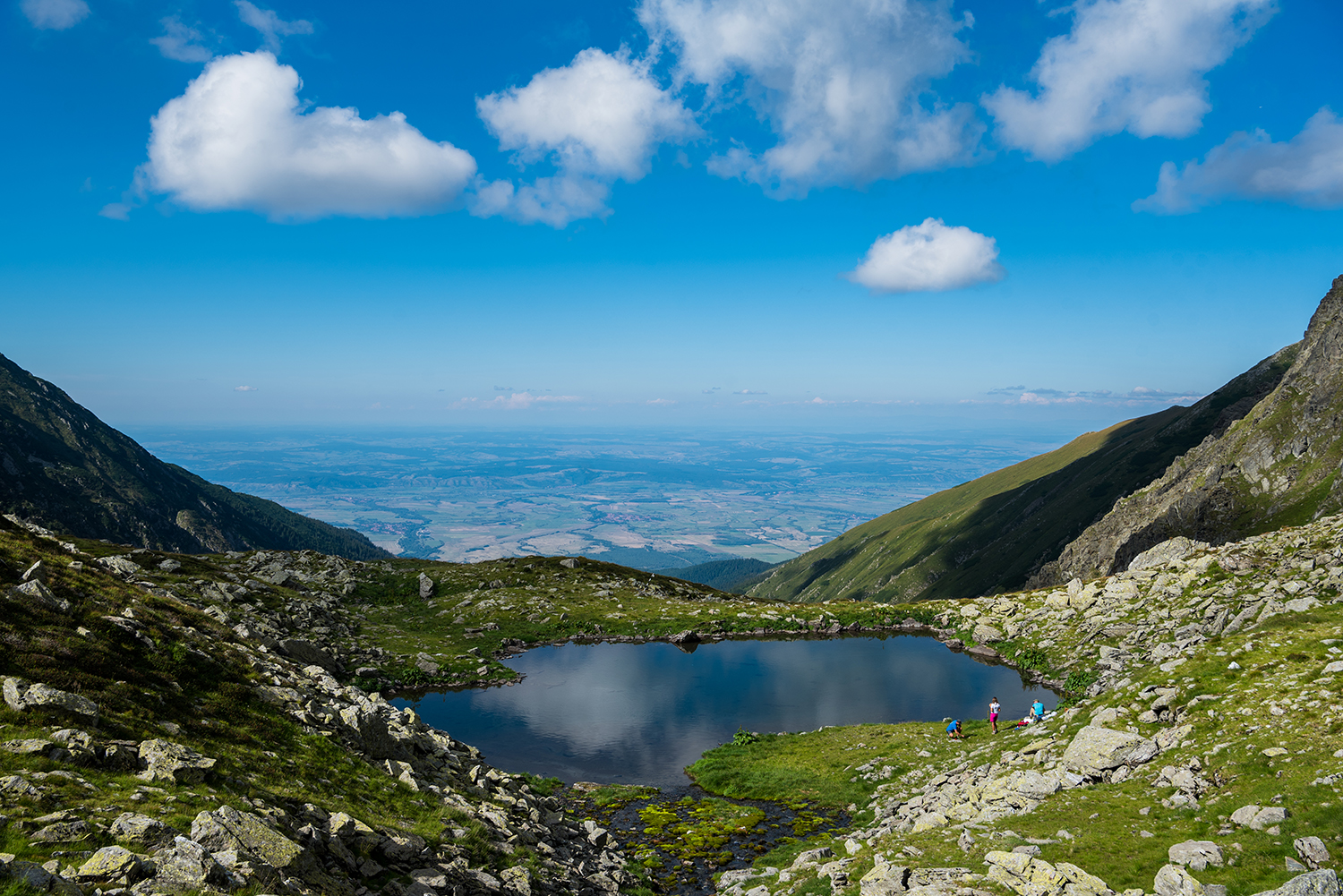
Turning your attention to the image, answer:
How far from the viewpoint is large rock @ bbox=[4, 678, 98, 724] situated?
1833cm

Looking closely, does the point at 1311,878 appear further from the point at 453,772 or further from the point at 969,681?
the point at 969,681

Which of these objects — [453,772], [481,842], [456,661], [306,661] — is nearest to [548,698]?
[456,661]

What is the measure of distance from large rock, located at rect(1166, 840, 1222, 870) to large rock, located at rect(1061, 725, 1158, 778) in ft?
23.8

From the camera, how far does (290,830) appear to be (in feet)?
58.8

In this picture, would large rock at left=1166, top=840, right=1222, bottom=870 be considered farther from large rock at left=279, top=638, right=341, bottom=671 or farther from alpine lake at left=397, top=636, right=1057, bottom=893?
large rock at left=279, top=638, right=341, bottom=671

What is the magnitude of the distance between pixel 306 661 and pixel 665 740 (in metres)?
27.1

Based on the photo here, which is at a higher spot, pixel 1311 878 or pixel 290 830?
pixel 1311 878

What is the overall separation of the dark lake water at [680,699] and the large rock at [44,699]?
1037 inches

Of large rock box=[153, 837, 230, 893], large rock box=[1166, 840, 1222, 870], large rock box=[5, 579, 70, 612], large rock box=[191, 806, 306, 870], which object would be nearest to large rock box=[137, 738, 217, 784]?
large rock box=[191, 806, 306, 870]

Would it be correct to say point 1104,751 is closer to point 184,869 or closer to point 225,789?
point 184,869

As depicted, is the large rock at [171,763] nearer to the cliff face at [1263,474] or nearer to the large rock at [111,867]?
the large rock at [111,867]

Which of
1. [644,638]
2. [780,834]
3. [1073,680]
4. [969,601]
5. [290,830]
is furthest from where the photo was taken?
[969,601]

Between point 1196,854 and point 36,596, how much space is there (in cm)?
4074

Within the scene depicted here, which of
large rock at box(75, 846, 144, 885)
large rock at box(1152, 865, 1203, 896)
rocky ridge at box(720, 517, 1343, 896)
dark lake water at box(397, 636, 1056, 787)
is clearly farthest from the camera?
dark lake water at box(397, 636, 1056, 787)
